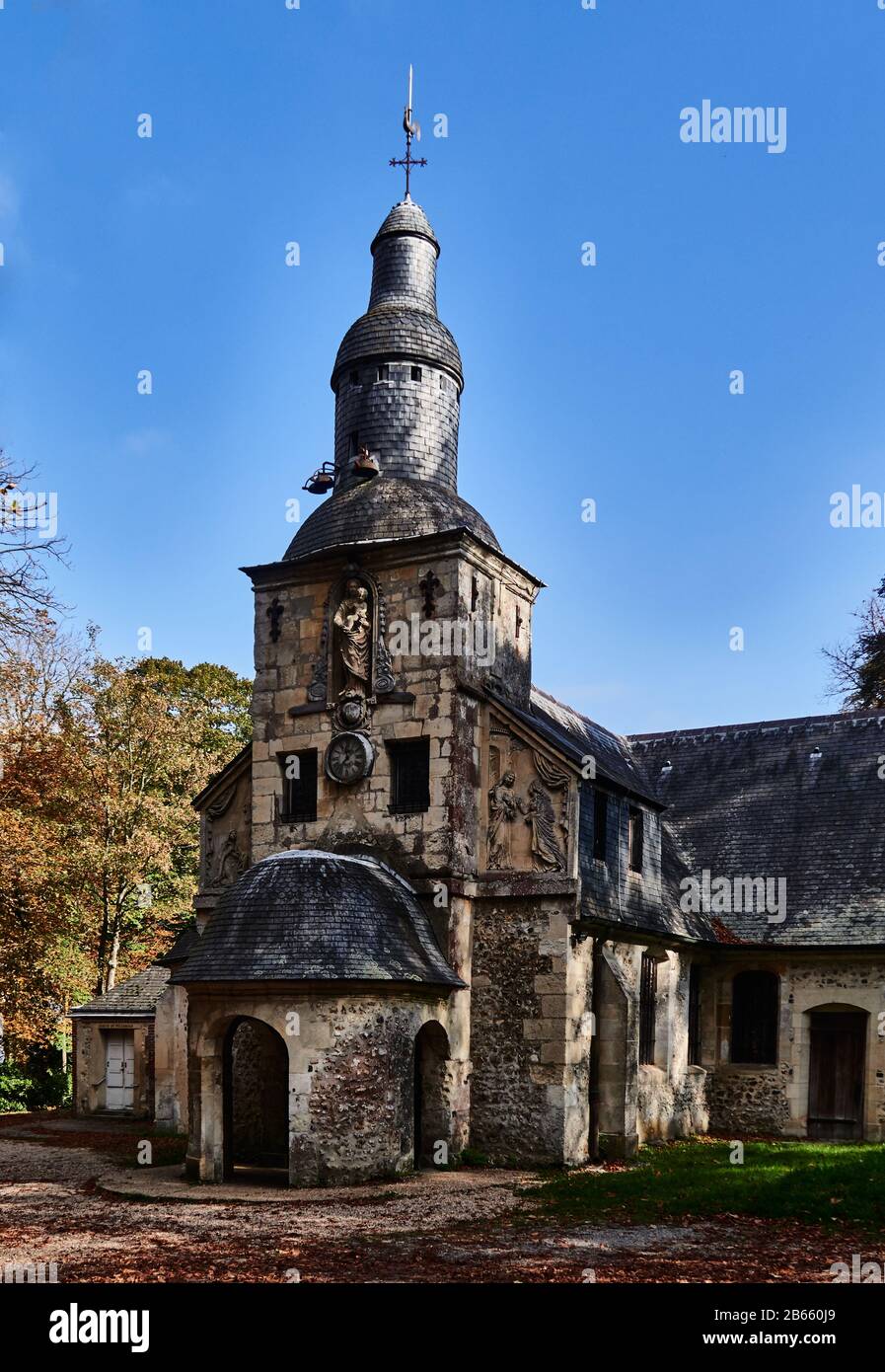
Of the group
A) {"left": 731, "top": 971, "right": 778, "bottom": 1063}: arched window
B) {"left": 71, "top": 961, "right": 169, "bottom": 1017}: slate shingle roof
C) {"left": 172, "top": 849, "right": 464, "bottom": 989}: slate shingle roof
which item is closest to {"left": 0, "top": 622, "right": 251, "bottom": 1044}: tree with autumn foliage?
{"left": 71, "top": 961, "right": 169, "bottom": 1017}: slate shingle roof

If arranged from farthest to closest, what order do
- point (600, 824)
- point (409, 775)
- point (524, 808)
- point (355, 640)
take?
point (600, 824)
point (355, 640)
point (409, 775)
point (524, 808)

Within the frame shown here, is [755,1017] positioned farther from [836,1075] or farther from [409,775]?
[409,775]

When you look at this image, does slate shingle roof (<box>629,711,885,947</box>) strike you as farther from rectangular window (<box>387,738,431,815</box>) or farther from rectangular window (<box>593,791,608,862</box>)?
rectangular window (<box>387,738,431,815</box>)

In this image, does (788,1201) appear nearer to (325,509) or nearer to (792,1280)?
(792,1280)

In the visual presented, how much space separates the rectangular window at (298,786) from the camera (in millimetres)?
21609

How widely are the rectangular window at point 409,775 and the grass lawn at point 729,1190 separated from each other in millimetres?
6059

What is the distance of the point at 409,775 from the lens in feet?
67.8

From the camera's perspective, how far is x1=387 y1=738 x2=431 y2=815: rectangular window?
20359mm

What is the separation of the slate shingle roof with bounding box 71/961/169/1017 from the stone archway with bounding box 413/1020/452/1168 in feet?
38.6

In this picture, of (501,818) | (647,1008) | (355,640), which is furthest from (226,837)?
(647,1008)

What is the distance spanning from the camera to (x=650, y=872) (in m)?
24.1

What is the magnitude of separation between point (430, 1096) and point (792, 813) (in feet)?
37.5

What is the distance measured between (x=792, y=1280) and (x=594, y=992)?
957cm

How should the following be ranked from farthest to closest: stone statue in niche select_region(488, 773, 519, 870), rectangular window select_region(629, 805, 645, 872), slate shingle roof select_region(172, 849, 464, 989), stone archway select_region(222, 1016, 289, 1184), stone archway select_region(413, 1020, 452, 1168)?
rectangular window select_region(629, 805, 645, 872), stone archway select_region(222, 1016, 289, 1184), stone statue in niche select_region(488, 773, 519, 870), stone archway select_region(413, 1020, 452, 1168), slate shingle roof select_region(172, 849, 464, 989)
